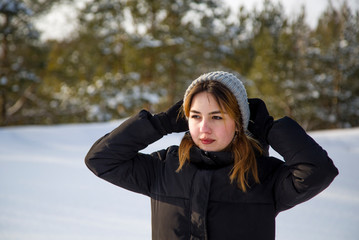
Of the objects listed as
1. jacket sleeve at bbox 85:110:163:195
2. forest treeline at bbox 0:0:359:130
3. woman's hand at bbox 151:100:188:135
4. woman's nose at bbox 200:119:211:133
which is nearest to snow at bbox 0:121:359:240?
jacket sleeve at bbox 85:110:163:195

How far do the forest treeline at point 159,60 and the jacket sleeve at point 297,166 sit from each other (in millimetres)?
9185

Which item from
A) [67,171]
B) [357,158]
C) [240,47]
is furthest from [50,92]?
[357,158]

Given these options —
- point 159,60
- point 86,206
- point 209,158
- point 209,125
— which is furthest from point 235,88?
point 159,60

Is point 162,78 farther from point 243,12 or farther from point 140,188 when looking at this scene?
point 140,188

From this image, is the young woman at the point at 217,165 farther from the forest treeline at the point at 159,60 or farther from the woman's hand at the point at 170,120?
the forest treeline at the point at 159,60

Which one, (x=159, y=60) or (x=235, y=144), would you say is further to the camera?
(x=159, y=60)

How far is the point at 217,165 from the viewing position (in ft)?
3.88

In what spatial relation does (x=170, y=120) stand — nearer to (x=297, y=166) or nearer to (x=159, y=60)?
(x=297, y=166)

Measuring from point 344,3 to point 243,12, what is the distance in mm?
3434

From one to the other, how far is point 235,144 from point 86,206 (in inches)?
76.0

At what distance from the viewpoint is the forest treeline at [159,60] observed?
34.0 feet

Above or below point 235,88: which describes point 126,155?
below

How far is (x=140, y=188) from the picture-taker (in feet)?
4.20

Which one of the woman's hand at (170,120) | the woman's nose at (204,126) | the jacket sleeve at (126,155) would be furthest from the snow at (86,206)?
the woman's nose at (204,126)
